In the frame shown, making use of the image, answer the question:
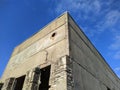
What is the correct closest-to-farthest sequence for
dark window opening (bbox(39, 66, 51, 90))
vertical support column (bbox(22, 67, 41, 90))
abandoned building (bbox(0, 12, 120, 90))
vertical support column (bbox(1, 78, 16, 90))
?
abandoned building (bbox(0, 12, 120, 90)) < vertical support column (bbox(22, 67, 41, 90)) < vertical support column (bbox(1, 78, 16, 90)) < dark window opening (bbox(39, 66, 51, 90))

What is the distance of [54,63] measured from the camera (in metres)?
3.93

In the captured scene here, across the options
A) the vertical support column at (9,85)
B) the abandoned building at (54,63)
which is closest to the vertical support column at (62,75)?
the abandoned building at (54,63)

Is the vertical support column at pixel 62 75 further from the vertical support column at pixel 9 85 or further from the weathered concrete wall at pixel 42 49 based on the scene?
the vertical support column at pixel 9 85

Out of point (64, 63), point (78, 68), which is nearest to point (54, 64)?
point (64, 63)

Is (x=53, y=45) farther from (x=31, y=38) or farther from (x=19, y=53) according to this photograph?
(x=19, y=53)

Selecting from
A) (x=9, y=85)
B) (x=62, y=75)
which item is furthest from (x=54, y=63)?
(x=9, y=85)

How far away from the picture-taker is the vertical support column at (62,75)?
3146mm

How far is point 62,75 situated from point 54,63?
0.68 m

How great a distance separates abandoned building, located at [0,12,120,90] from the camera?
3514 mm

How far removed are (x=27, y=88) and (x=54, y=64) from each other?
114 centimetres

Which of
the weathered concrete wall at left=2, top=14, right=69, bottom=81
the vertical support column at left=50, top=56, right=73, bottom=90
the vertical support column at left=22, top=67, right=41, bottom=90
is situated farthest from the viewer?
the weathered concrete wall at left=2, top=14, right=69, bottom=81

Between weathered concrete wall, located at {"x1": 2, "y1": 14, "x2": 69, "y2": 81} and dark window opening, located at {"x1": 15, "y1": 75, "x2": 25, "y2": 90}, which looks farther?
dark window opening, located at {"x1": 15, "y1": 75, "x2": 25, "y2": 90}

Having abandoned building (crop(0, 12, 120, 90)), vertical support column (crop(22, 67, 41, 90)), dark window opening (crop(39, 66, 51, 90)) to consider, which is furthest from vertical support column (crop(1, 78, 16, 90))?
dark window opening (crop(39, 66, 51, 90))

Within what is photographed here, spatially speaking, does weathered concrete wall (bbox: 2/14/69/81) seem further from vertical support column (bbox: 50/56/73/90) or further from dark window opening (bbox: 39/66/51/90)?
dark window opening (bbox: 39/66/51/90)
